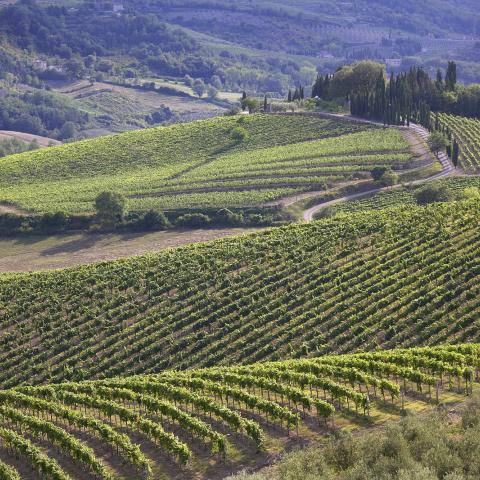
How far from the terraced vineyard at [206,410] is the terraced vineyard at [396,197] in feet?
196

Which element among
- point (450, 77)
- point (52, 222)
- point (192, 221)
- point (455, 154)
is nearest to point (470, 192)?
point (455, 154)

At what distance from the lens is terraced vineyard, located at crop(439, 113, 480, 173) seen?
13300 cm

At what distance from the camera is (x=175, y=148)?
161 meters

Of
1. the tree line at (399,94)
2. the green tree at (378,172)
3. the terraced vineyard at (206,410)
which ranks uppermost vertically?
the tree line at (399,94)

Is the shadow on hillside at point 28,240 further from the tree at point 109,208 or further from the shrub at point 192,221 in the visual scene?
the shrub at point 192,221

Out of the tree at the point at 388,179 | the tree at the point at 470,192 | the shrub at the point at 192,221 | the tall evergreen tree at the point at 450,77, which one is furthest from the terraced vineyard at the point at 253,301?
the tall evergreen tree at the point at 450,77

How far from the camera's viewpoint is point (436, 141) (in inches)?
5261

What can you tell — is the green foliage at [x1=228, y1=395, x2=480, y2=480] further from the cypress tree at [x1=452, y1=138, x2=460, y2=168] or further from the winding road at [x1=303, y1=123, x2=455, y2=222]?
the cypress tree at [x1=452, y1=138, x2=460, y2=168]

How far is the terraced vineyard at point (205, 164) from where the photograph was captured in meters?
130

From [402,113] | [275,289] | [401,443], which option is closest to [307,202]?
[402,113]

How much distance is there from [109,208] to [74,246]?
28.0 feet

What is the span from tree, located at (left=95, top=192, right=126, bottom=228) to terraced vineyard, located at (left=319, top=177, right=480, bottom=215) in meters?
26.8

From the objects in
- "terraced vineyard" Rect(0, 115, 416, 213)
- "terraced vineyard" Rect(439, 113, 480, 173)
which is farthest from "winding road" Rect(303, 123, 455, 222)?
"terraced vineyard" Rect(0, 115, 416, 213)

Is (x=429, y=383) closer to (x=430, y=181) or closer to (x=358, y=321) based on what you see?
(x=358, y=321)
